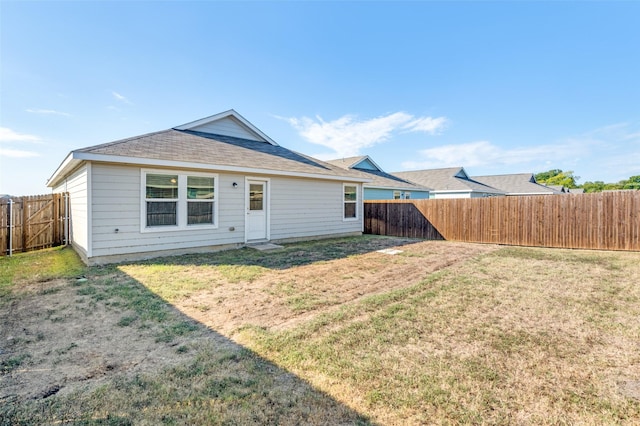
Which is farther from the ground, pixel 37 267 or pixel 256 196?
pixel 256 196

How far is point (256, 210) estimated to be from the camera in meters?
9.37

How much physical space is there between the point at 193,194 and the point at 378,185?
1186cm

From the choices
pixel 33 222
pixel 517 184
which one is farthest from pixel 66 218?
pixel 517 184

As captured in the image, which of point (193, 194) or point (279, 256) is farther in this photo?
point (193, 194)

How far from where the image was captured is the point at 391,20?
11695 mm

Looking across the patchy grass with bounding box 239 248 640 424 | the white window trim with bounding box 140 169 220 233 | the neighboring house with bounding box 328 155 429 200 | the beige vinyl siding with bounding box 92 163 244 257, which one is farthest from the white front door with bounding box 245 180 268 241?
the neighboring house with bounding box 328 155 429 200

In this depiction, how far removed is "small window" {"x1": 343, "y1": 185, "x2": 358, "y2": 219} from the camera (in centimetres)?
1236

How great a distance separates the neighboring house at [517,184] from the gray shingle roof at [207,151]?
950 inches

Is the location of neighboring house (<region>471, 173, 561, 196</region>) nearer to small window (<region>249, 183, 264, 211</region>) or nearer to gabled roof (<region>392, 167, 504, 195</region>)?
gabled roof (<region>392, 167, 504, 195</region>)

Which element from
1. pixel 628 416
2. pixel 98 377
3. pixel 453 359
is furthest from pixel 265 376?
pixel 628 416

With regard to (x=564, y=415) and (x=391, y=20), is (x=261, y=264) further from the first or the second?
(x=391, y=20)

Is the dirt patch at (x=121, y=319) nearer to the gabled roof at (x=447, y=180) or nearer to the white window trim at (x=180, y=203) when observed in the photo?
the white window trim at (x=180, y=203)

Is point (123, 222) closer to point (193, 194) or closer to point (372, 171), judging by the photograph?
point (193, 194)

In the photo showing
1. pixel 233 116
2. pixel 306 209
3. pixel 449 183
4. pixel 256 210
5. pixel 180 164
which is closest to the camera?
pixel 180 164
